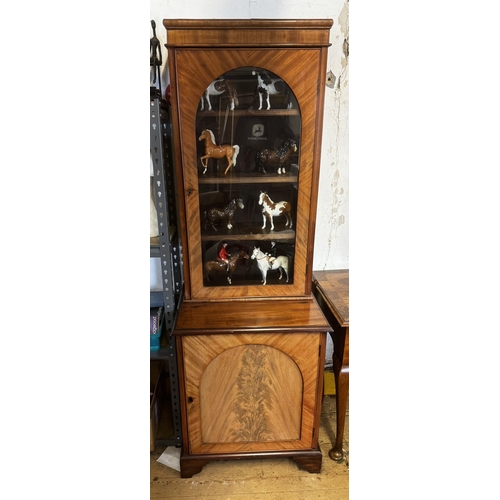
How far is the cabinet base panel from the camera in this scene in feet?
4.17

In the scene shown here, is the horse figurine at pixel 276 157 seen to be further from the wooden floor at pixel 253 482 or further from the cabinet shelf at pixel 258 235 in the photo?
the wooden floor at pixel 253 482

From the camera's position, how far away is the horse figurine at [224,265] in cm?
127

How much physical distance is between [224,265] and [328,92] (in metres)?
0.75

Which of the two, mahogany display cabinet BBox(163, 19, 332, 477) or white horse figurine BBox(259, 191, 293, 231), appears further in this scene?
white horse figurine BBox(259, 191, 293, 231)

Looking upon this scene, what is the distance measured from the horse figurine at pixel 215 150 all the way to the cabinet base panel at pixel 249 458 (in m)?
0.92

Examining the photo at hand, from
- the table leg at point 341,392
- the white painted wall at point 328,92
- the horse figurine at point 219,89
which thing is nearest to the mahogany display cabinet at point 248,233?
the horse figurine at point 219,89

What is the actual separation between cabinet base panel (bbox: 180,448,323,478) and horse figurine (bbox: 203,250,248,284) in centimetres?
57

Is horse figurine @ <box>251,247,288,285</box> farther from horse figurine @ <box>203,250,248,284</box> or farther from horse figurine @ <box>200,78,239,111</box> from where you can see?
horse figurine @ <box>200,78,239,111</box>

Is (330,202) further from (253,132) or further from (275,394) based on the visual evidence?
(275,394)

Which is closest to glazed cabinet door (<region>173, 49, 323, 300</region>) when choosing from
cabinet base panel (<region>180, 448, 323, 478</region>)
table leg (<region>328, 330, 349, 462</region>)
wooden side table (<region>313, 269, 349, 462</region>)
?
wooden side table (<region>313, 269, 349, 462</region>)
